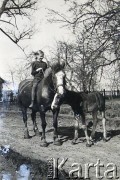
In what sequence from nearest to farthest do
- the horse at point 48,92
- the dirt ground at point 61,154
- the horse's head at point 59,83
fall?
the dirt ground at point 61,154 < the horse's head at point 59,83 < the horse at point 48,92

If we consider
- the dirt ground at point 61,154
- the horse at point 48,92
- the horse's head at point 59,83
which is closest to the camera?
the dirt ground at point 61,154

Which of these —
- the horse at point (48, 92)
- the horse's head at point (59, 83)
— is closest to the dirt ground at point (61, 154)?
the horse at point (48, 92)

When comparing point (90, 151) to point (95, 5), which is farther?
point (95, 5)

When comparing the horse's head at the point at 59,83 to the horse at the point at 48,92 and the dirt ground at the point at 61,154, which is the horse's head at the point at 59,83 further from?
the dirt ground at the point at 61,154

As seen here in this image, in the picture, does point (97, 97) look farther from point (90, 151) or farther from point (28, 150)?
point (28, 150)

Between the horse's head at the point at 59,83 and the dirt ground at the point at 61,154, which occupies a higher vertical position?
the horse's head at the point at 59,83

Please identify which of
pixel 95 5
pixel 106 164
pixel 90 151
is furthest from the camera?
pixel 95 5

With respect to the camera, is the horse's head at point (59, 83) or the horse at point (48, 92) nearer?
the horse's head at point (59, 83)

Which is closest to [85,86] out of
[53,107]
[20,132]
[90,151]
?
[53,107]

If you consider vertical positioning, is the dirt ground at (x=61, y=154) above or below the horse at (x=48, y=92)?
below

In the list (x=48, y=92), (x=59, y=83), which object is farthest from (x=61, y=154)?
(x=48, y=92)

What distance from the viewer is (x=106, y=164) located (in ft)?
33.2

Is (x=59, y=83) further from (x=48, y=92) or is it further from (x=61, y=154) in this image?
(x=61, y=154)

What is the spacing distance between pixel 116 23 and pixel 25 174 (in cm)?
729
